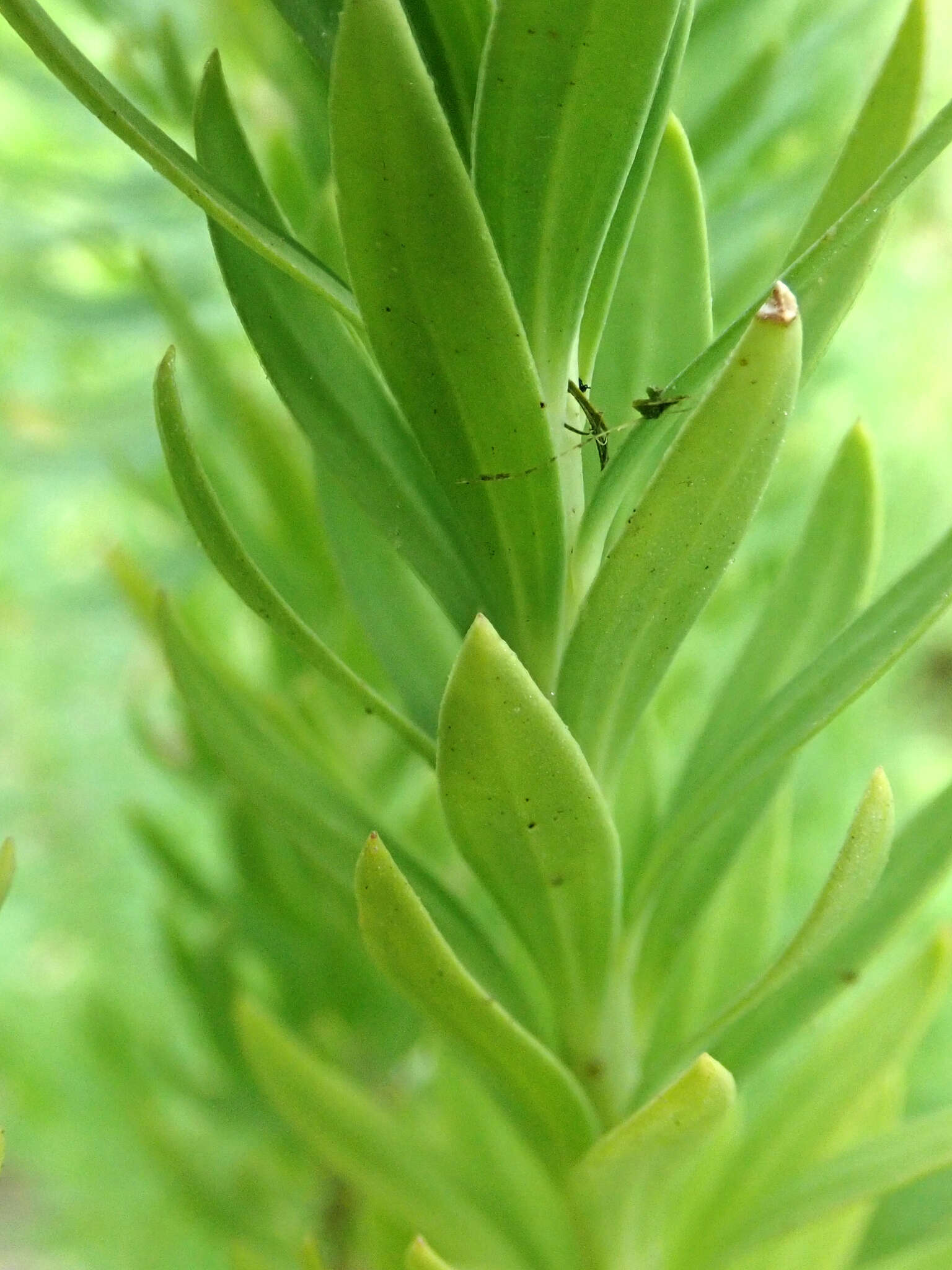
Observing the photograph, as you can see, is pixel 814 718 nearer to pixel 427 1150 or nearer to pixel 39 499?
pixel 427 1150

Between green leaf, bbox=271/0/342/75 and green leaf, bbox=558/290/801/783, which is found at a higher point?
green leaf, bbox=271/0/342/75

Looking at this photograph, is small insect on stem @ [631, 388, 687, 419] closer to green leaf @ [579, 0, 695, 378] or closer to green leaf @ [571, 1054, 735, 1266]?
green leaf @ [579, 0, 695, 378]

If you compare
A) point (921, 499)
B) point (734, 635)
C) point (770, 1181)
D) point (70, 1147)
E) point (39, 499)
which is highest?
point (921, 499)

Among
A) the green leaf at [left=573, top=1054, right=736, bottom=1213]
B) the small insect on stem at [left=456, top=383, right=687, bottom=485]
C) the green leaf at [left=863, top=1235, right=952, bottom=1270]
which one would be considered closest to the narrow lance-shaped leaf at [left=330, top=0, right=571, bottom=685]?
the small insect on stem at [left=456, top=383, right=687, bottom=485]

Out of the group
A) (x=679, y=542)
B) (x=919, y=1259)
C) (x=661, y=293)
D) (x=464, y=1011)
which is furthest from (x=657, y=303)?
(x=919, y=1259)

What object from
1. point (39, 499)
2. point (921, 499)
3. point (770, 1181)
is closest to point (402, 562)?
point (770, 1181)

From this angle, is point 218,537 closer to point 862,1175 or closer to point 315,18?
point 315,18
